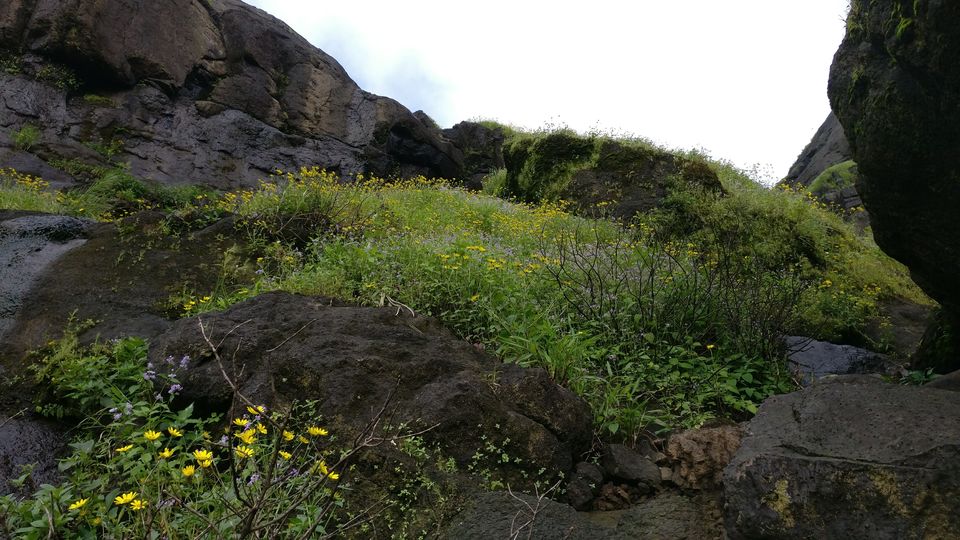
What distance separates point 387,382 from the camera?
3430mm

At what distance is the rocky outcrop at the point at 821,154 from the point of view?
1600 centimetres

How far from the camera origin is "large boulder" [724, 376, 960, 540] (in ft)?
7.50

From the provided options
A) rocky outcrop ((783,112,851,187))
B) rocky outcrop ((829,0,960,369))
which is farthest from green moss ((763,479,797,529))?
rocky outcrop ((783,112,851,187))

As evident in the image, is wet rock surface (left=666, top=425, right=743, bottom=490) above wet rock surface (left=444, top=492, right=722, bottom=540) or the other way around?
above

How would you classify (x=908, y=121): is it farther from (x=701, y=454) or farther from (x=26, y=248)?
(x=26, y=248)

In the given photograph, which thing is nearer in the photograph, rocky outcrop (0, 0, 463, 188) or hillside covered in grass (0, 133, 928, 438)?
hillside covered in grass (0, 133, 928, 438)

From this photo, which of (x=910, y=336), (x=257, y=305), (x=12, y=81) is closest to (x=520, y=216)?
(x=910, y=336)

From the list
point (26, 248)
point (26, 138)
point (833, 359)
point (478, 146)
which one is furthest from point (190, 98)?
point (833, 359)

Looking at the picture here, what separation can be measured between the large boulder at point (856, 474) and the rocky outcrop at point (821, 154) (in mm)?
13210

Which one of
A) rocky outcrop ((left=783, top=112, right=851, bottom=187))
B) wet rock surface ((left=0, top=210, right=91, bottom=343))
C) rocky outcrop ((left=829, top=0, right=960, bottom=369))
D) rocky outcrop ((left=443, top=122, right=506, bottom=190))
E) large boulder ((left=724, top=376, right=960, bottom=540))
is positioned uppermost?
rocky outcrop ((left=783, top=112, right=851, bottom=187))

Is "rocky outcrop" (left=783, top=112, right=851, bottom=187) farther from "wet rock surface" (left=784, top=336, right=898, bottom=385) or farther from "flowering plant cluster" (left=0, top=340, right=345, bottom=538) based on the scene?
"flowering plant cluster" (left=0, top=340, right=345, bottom=538)

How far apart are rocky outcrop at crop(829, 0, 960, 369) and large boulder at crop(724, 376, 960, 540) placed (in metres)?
1.07

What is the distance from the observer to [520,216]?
33.4ft

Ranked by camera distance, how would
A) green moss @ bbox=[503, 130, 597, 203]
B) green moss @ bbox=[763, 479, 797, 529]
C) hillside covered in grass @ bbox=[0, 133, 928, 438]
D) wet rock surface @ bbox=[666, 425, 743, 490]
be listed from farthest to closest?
green moss @ bbox=[503, 130, 597, 203] → hillside covered in grass @ bbox=[0, 133, 928, 438] → wet rock surface @ bbox=[666, 425, 743, 490] → green moss @ bbox=[763, 479, 797, 529]
